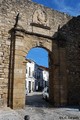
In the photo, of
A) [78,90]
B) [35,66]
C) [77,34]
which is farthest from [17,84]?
[35,66]

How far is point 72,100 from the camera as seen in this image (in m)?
10.9

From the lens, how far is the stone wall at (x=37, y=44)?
9.09 meters

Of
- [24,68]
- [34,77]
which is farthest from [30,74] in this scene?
[24,68]

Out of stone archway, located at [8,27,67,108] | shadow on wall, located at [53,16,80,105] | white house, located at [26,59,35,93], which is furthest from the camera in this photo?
white house, located at [26,59,35,93]

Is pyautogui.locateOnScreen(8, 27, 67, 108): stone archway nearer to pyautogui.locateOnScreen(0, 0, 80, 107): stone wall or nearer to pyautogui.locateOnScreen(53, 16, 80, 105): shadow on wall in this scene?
pyautogui.locateOnScreen(0, 0, 80, 107): stone wall

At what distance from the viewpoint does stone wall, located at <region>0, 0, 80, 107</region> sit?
909 cm

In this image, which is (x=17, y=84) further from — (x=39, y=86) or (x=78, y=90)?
(x=39, y=86)

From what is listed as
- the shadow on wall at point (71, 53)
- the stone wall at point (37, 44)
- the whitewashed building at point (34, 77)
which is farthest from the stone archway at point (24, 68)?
the whitewashed building at point (34, 77)

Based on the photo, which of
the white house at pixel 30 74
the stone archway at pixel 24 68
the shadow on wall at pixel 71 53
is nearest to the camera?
the stone archway at pixel 24 68

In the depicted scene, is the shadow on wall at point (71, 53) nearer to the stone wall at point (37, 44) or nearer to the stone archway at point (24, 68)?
the stone wall at point (37, 44)

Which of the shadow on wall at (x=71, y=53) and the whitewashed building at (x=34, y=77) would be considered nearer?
the shadow on wall at (x=71, y=53)

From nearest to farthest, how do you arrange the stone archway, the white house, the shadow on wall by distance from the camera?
the stone archway → the shadow on wall → the white house

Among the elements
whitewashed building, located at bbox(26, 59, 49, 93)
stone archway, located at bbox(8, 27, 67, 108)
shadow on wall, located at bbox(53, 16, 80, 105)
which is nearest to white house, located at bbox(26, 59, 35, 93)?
whitewashed building, located at bbox(26, 59, 49, 93)

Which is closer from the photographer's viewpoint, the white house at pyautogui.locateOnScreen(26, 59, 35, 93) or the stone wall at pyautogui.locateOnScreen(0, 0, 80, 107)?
the stone wall at pyautogui.locateOnScreen(0, 0, 80, 107)
